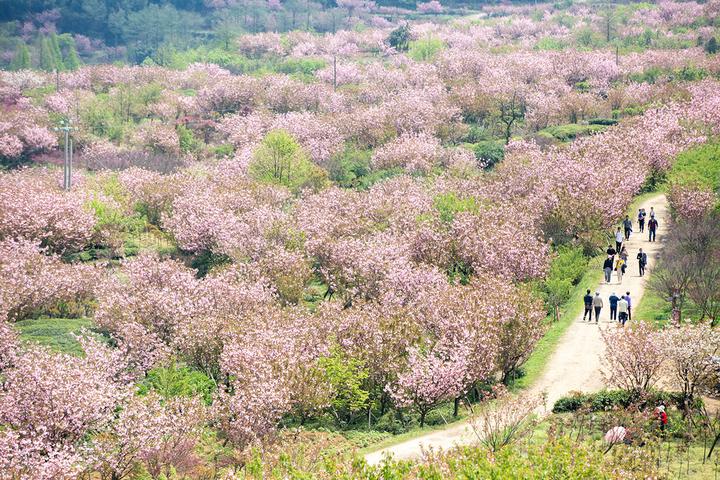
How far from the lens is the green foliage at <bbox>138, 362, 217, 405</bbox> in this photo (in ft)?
122

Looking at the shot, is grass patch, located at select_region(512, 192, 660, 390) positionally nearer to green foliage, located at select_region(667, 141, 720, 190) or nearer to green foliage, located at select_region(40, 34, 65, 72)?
green foliage, located at select_region(667, 141, 720, 190)

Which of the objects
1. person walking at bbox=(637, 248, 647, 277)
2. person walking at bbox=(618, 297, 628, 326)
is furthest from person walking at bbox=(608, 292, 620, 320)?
person walking at bbox=(637, 248, 647, 277)

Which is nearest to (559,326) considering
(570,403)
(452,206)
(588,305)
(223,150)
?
(588,305)

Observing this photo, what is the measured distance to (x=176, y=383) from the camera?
3744 centimetres

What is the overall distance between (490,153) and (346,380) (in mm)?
48781

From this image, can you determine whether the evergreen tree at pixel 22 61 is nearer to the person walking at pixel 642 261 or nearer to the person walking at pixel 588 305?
the person walking at pixel 642 261

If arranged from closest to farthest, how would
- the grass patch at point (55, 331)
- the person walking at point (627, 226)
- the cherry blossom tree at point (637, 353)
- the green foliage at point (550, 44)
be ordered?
the cherry blossom tree at point (637, 353), the grass patch at point (55, 331), the person walking at point (627, 226), the green foliage at point (550, 44)

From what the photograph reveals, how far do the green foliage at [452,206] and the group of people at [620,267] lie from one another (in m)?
9.10

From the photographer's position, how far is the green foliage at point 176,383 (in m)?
37.2

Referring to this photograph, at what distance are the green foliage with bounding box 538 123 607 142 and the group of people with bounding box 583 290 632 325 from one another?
4236 cm

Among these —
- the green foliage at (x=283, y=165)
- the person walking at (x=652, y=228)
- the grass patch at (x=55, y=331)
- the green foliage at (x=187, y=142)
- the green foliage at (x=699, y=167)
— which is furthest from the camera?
the green foliage at (x=187, y=142)

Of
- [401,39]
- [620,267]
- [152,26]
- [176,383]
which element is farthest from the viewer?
[152,26]

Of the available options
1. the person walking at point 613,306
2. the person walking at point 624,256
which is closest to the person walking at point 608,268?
the person walking at point 624,256

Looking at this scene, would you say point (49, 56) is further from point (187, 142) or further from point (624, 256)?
point (624, 256)
